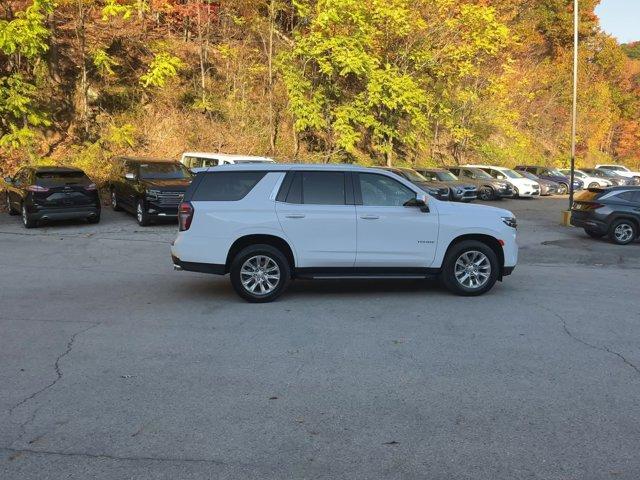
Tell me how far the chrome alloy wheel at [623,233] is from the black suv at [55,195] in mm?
13800

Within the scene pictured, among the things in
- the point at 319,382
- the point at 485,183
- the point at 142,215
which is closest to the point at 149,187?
the point at 142,215

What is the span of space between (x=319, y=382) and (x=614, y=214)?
12.4 metres

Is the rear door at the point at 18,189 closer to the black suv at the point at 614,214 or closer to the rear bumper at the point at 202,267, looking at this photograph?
the rear bumper at the point at 202,267

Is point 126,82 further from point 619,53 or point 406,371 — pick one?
point 619,53

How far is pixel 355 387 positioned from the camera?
4.81 metres

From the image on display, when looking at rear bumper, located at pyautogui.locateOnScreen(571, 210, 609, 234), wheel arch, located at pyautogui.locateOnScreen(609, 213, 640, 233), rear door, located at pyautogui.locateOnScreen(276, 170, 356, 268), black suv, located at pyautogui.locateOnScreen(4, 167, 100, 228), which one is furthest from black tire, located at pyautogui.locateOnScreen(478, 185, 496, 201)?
rear door, located at pyautogui.locateOnScreen(276, 170, 356, 268)

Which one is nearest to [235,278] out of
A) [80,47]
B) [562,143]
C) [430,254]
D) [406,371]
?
[430,254]

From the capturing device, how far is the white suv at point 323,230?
7801 millimetres

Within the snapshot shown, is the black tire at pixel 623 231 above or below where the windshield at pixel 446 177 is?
below

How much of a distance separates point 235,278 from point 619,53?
2650 inches

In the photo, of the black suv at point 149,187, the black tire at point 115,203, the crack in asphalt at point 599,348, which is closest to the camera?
the crack in asphalt at point 599,348

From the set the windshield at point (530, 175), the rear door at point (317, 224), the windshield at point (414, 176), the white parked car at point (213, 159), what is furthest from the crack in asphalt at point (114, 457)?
the windshield at point (530, 175)

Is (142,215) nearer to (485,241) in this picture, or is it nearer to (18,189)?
(18,189)

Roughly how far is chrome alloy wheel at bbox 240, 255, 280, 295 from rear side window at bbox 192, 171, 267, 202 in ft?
3.00
